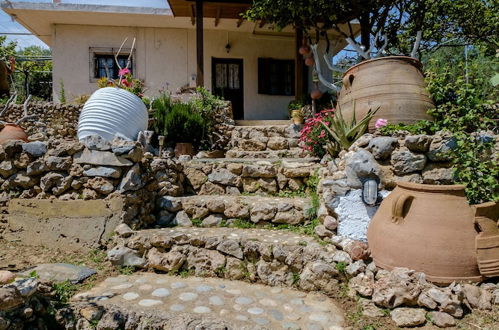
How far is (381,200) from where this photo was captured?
2.83 meters

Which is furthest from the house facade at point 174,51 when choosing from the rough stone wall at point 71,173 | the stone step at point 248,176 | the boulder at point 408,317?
the boulder at point 408,317

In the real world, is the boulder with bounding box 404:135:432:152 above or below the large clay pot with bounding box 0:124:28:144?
below

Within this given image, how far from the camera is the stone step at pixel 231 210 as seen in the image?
3402mm

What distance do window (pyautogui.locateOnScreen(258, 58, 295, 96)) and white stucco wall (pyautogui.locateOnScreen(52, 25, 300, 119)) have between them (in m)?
0.15

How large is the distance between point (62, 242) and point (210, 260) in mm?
1397

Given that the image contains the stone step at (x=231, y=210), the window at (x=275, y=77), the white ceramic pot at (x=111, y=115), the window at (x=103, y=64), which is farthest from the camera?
the window at (x=275, y=77)

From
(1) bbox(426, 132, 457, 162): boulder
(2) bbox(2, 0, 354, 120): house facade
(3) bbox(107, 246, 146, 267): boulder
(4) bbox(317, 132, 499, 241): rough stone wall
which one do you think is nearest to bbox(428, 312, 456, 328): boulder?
(4) bbox(317, 132, 499, 241): rough stone wall

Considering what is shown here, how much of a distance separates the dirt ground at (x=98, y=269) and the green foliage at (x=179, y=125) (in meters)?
2.62

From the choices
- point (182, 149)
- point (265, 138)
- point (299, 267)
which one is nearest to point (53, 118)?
point (182, 149)

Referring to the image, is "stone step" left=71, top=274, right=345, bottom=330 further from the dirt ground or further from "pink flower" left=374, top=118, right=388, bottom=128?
"pink flower" left=374, top=118, right=388, bottom=128

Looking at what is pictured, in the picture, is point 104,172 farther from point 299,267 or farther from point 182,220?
point 299,267

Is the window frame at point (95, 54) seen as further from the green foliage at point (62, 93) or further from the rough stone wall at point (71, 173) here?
the rough stone wall at point (71, 173)

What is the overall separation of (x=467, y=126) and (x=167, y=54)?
777 cm

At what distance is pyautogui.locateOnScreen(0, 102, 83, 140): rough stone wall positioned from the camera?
7.02 metres
